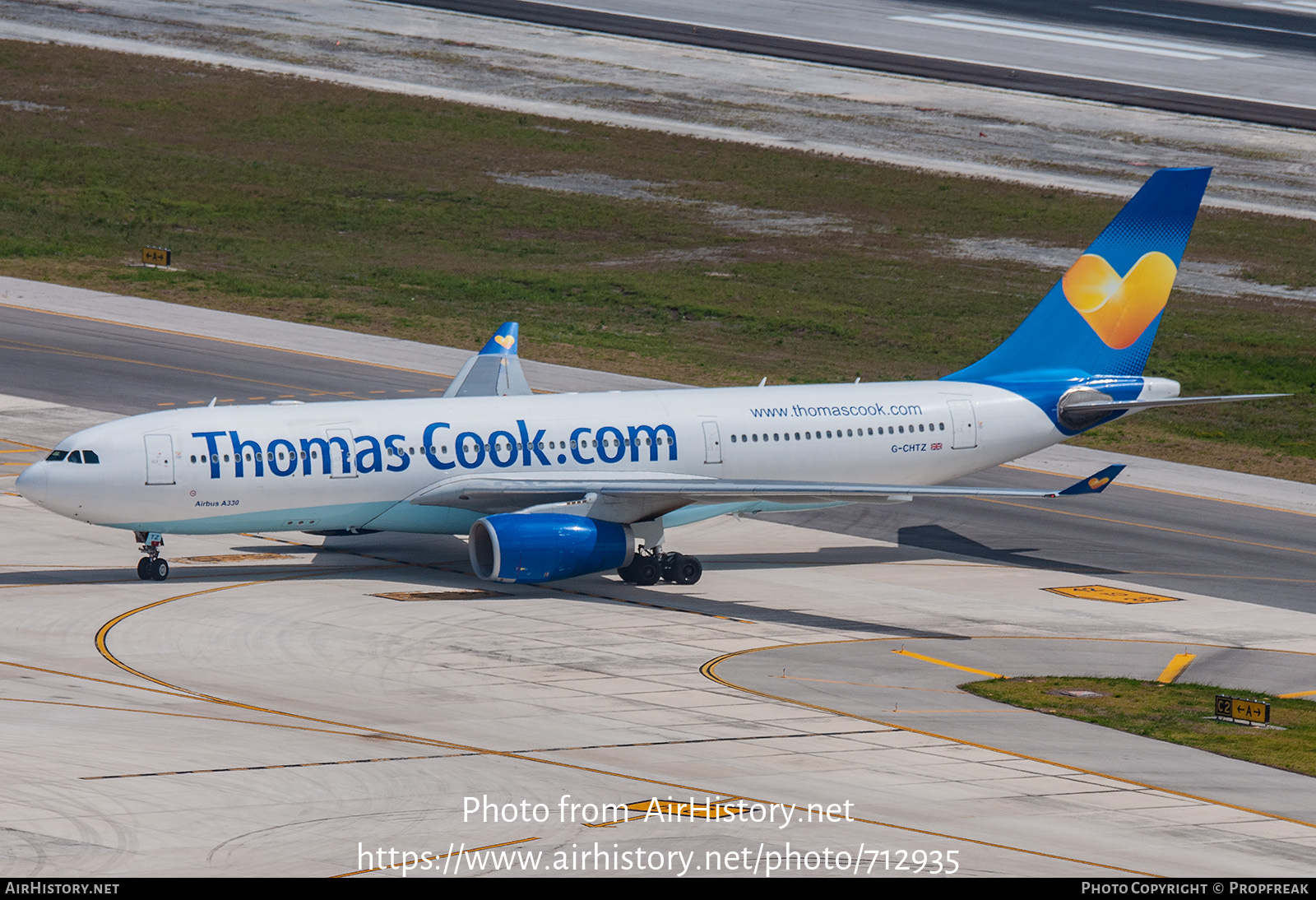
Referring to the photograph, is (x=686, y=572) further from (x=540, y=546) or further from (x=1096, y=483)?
(x=1096, y=483)

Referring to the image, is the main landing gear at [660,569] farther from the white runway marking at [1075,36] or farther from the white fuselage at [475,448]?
the white runway marking at [1075,36]

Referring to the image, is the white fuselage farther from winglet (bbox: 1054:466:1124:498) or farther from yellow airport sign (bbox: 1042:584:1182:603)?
winglet (bbox: 1054:466:1124:498)

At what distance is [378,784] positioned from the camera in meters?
32.1

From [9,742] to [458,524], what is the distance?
2008cm

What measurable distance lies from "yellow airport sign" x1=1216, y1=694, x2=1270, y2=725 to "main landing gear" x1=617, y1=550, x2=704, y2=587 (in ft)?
54.6

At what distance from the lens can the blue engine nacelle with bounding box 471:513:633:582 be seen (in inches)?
1913

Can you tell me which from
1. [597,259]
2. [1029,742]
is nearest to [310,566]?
[1029,742]

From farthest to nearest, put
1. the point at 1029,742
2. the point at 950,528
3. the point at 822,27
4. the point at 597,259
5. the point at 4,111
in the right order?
the point at 822,27, the point at 4,111, the point at 597,259, the point at 950,528, the point at 1029,742

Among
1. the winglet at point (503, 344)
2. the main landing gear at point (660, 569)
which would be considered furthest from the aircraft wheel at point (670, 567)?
the winglet at point (503, 344)

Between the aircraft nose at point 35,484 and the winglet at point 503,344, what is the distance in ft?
56.8

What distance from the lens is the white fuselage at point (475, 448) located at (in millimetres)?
48250

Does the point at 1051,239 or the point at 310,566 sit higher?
the point at 1051,239

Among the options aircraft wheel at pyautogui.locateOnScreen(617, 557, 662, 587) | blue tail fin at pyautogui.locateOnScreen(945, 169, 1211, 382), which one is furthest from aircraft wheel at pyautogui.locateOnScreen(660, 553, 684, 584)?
blue tail fin at pyautogui.locateOnScreen(945, 169, 1211, 382)

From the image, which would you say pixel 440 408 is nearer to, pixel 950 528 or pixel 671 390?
pixel 671 390
